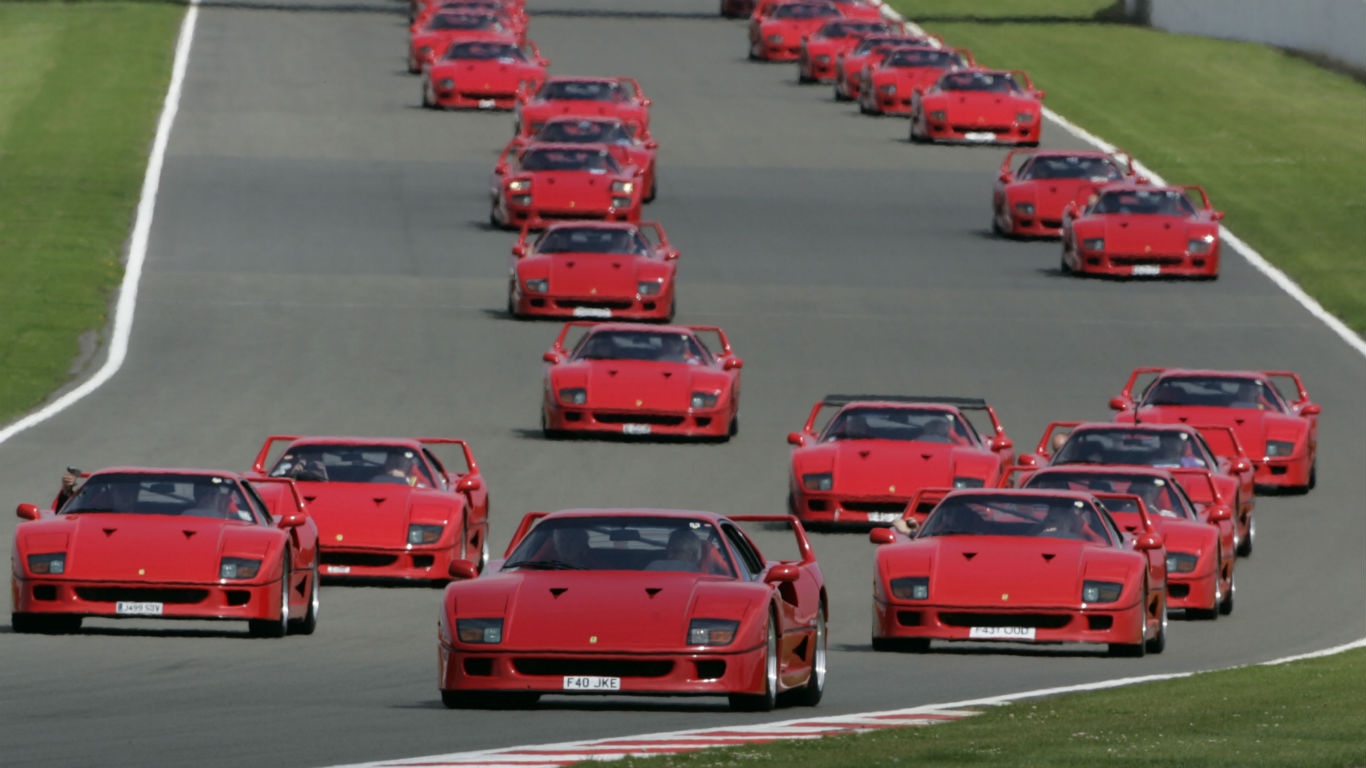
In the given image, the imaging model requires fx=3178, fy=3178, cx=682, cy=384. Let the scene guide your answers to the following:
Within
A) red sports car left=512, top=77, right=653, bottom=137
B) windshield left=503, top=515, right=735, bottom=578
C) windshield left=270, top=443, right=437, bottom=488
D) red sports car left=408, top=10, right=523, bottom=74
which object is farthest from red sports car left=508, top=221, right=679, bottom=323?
red sports car left=408, top=10, right=523, bottom=74

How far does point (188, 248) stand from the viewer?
147ft

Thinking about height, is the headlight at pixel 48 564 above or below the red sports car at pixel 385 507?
above

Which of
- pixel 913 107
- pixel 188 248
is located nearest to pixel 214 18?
pixel 913 107

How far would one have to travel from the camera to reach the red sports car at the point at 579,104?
172 ft

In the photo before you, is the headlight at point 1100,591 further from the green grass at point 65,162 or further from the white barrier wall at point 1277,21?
the white barrier wall at point 1277,21

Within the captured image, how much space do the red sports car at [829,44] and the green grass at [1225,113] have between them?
364 centimetres

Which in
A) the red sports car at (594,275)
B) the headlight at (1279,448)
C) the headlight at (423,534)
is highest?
the headlight at (423,534)

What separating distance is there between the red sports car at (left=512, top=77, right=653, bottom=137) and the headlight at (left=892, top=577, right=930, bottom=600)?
1268 inches

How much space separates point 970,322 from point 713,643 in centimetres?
2601

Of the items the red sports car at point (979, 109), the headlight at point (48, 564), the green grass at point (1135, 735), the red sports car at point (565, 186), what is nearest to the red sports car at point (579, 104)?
the red sports car at point (565, 186)

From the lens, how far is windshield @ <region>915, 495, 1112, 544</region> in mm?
20141

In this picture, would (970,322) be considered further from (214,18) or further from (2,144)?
(214,18)

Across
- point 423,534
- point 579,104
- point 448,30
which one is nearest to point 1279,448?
point 423,534

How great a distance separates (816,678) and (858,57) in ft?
157
